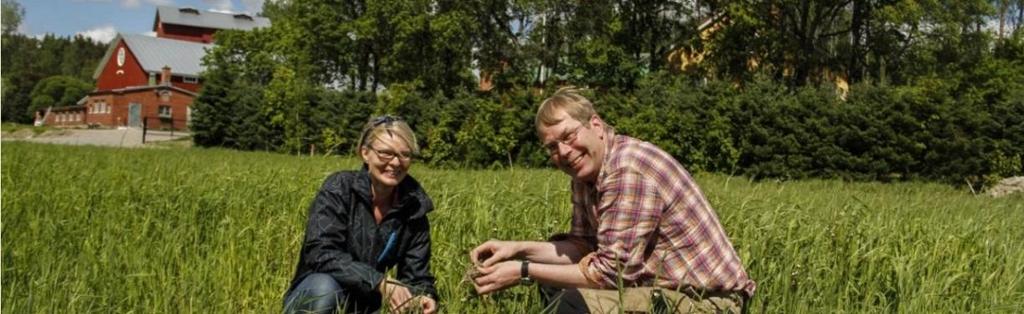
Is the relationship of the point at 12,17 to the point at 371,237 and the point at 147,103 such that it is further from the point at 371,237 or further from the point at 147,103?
the point at 371,237

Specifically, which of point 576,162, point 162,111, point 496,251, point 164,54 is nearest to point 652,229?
point 576,162

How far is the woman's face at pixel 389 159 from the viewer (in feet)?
11.1

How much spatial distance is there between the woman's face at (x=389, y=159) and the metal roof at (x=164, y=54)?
62175 mm

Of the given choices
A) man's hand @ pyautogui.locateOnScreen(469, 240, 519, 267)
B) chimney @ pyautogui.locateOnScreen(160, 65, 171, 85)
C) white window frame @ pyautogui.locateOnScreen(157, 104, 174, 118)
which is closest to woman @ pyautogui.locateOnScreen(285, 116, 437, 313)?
man's hand @ pyautogui.locateOnScreen(469, 240, 519, 267)

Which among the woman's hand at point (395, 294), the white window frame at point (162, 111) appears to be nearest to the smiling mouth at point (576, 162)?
the woman's hand at point (395, 294)

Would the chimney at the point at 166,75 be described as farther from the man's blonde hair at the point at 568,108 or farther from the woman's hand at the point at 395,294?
the man's blonde hair at the point at 568,108

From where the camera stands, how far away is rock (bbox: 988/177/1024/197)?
1542 centimetres

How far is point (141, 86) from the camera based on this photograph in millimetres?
58781

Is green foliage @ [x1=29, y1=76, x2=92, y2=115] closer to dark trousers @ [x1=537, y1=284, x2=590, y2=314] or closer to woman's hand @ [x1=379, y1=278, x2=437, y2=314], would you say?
woman's hand @ [x1=379, y1=278, x2=437, y2=314]

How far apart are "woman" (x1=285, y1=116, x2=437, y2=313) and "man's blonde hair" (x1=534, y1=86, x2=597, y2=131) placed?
639 millimetres

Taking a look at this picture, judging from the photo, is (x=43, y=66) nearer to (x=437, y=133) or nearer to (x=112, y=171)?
(x=437, y=133)

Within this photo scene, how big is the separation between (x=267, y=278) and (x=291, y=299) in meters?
0.98

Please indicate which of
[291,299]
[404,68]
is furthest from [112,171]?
[404,68]

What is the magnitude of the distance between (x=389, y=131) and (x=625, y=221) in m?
0.97
